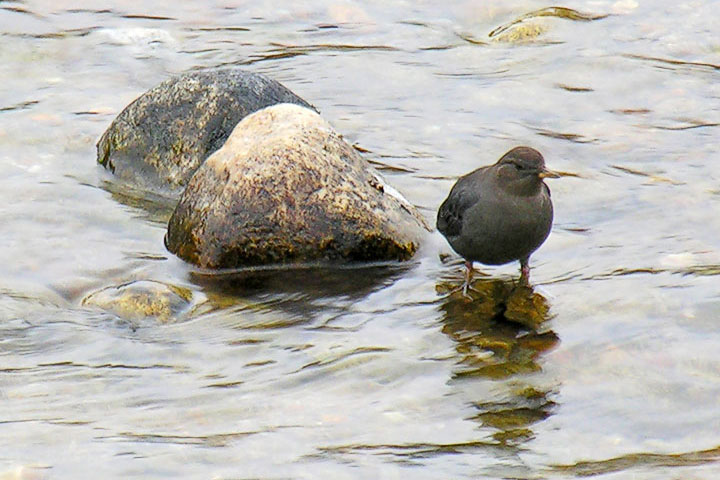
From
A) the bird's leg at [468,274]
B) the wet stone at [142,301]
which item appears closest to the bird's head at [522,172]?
the bird's leg at [468,274]

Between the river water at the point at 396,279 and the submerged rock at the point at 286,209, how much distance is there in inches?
8.1

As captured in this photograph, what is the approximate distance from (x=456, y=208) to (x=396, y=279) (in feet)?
1.84

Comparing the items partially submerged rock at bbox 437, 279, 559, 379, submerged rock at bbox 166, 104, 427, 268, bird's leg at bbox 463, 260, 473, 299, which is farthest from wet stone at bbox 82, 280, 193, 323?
bird's leg at bbox 463, 260, 473, 299

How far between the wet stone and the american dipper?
168 centimetres

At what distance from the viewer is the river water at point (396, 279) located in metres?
5.41

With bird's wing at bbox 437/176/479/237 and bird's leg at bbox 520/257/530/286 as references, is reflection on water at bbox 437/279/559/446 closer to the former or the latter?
bird's leg at bbox 520/257/530/286

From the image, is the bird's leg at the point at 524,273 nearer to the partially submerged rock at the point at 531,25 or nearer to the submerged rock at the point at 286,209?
the submerged rock at the point at 286,209

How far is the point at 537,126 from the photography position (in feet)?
32.4

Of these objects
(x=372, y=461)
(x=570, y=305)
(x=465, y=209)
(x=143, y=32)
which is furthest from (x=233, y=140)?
(x=143, y=32)

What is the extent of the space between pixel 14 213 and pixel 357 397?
11.9 feet

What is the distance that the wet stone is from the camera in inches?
271

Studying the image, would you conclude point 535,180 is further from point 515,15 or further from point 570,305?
point 515,15

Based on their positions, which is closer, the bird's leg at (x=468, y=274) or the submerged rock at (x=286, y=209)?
the bird's leg at (x=468, y=274)

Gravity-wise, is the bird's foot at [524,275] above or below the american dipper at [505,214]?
below
